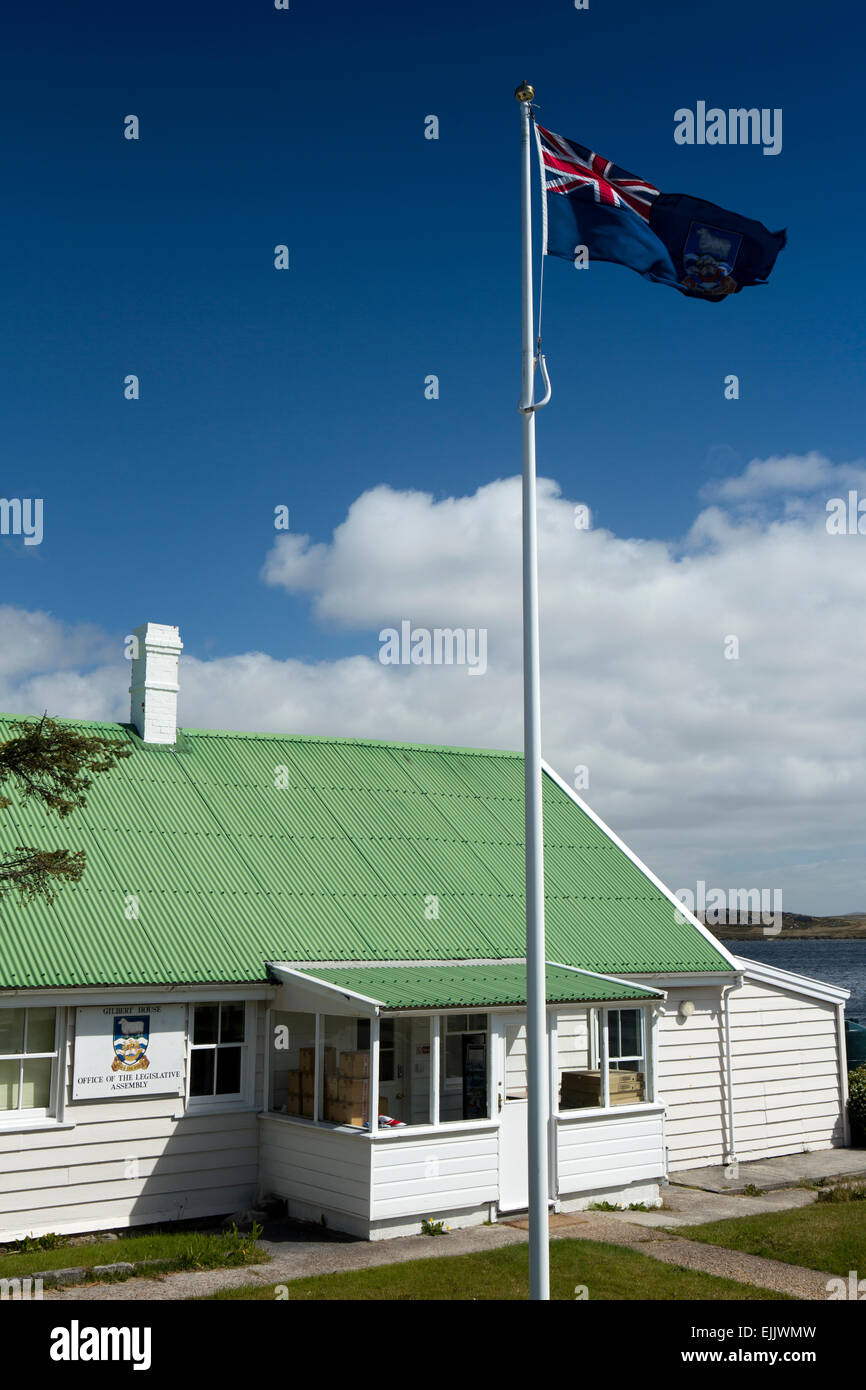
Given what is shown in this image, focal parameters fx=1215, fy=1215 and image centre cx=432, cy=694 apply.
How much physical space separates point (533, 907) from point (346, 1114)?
23.0 ft

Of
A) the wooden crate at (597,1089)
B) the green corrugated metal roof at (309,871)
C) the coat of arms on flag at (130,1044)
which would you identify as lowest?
the wooden crate at (597,1089)

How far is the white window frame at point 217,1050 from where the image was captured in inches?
661

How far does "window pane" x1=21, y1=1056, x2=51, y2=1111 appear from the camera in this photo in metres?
15.6

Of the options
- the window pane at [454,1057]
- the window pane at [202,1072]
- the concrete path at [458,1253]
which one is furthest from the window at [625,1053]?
the window pane at [202,1072]

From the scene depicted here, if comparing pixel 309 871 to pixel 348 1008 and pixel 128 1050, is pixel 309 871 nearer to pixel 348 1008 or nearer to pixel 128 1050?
pixel 348 1008

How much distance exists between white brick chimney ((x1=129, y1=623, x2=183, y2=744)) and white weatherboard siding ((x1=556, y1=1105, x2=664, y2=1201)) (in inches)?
376

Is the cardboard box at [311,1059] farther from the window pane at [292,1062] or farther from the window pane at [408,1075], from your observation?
the window pane at [408,1075]

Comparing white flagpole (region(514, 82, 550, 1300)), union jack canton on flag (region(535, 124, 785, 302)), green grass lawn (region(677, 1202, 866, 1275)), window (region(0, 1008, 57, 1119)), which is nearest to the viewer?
white flagpole (region(514, 82, 550, 1300))

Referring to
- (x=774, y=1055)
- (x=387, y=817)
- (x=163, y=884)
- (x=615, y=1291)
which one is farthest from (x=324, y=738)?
(x=615, y=1291)

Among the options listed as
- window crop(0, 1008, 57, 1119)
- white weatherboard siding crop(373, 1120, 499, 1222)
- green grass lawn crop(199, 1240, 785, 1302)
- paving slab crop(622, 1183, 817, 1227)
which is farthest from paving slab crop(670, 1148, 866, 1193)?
window crop(0, 1008, 57, 1119)

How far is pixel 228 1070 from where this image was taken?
1731 cm

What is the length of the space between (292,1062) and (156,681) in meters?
7.23

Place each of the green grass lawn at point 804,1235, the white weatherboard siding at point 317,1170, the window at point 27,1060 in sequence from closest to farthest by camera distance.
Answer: the green grass lawn at point 804,1235
the window at point 27,1060
the white weatherboard siding at point 317,1170

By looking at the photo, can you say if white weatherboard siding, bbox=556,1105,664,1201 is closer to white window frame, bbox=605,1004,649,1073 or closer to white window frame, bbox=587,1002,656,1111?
white window frame, bbox=587,1002,656,1111
